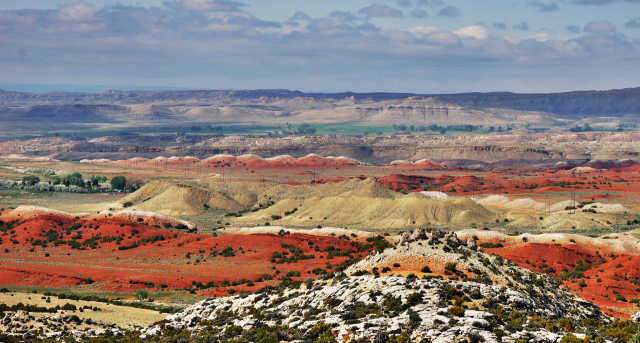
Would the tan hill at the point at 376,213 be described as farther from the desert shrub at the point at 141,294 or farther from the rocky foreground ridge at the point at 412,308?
the rocky foreground ridge at the point at 412,308

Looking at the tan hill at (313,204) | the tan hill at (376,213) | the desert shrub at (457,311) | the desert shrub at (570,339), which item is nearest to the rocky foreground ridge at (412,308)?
the desert shrub at (457,311)

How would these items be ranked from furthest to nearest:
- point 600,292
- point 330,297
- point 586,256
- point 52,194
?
point 52,194, point 586,256, point 600,292, point 330,297

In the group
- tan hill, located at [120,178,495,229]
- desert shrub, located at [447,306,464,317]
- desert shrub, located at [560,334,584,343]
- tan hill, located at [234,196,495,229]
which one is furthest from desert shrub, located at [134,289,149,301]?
tan hill, located at [120,178,495,229]

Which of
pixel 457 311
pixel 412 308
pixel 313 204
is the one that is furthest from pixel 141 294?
pixel 313 204

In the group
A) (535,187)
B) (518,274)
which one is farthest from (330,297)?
(535,187)

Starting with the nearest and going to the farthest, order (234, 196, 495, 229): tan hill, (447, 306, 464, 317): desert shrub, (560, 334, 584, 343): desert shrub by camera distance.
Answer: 1. (560, 334, 584, 343): desert shrub
2. (447, 306, 464, 317): desert shrub
3. (234, 196, 495, 229): tan hill

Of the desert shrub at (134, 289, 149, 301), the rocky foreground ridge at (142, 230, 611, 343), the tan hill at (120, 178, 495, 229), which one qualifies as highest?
the rocky foreground ridge at (142, 230, 611, 343)

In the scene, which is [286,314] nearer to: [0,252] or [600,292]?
[600,292]

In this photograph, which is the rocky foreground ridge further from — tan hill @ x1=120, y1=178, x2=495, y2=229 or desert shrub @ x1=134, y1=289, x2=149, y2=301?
tan hill @ x1=120, y1=178, x2=495, y2=229
